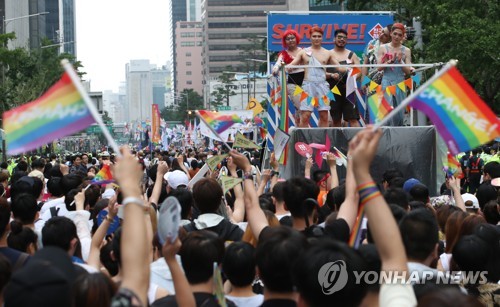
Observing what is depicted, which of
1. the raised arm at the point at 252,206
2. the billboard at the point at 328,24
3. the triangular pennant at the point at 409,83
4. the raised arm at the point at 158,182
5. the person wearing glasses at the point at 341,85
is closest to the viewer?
the raised arm at the point at 252,206

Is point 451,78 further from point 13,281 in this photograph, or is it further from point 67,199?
point 67,199

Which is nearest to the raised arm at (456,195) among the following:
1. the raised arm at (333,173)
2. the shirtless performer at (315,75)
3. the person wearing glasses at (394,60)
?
the raised arm at (333,173)

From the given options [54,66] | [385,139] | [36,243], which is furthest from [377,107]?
[54,66]

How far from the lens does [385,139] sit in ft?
39.3

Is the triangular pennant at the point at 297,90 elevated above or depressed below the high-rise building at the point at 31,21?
below

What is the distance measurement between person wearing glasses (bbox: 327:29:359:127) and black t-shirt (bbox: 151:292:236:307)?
28.5ft

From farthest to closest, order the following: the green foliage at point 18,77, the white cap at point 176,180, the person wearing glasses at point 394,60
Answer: the green foliage at point 18,77 < the person wearing glasses at point 394,60 < the white cap at point 176,180

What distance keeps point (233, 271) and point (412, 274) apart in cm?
101

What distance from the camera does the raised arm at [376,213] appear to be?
11.2 ft

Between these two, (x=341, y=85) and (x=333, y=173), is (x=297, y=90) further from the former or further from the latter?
(x=333, y=173)

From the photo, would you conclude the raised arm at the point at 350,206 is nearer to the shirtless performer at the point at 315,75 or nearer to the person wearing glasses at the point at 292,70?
the person wearing glasses at the point at 292,70

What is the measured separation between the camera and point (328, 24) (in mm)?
23719

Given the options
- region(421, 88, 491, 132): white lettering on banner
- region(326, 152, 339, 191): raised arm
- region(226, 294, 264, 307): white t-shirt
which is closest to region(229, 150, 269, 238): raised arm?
region(226, 294, 264, 307): white t-shirt

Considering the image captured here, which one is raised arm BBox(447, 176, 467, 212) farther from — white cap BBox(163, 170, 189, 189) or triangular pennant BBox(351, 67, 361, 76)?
triangular pennant BBox(351, 67, 361, 76)
